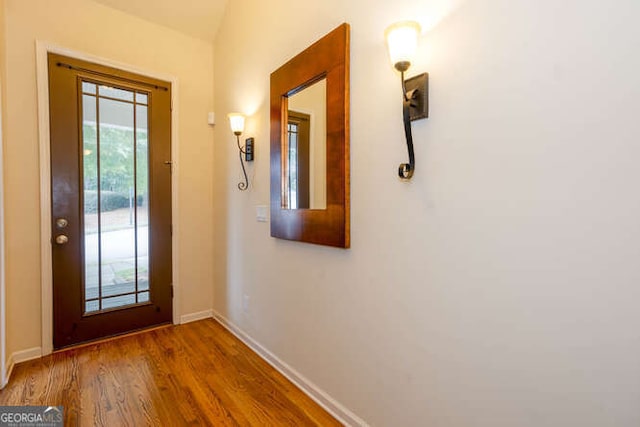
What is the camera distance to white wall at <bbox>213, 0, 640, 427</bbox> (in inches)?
32.2

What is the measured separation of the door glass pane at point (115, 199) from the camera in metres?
2.47

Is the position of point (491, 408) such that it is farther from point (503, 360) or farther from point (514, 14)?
point (514, 14)

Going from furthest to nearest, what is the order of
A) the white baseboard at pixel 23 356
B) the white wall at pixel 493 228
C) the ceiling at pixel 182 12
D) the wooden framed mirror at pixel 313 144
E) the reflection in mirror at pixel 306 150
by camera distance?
the ceiling at pixel 182 12 < the white baseboard at pixel 23 356 < the reflection in mirror at pixel 306 150 < the wooden framed mirror at pixel 313 144 < the white wall at pixel 493 228

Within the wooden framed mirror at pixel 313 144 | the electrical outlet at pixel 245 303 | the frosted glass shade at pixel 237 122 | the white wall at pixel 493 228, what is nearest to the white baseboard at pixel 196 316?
the electrical outlet at pixel 245 303

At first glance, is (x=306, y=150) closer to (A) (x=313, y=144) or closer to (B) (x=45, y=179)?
(A) (x=313, y=144)

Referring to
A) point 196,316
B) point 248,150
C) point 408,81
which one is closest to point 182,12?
point 248,150

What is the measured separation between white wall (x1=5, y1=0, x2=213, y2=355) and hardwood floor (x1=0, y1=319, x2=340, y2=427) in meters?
0.47

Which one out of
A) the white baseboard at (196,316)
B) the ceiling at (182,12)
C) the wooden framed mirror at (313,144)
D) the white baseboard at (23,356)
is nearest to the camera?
the wooden framed mirror at (313,144)

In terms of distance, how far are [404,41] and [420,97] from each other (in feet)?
0.72

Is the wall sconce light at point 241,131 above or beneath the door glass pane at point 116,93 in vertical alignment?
beneath

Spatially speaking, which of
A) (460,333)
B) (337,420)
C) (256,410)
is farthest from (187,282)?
(460,333)

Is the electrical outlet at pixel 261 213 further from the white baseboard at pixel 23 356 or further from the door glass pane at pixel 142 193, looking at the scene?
the white baseboard at pixel 23 356

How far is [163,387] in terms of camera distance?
1.93 metres

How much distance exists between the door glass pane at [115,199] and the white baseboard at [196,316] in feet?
1.33
